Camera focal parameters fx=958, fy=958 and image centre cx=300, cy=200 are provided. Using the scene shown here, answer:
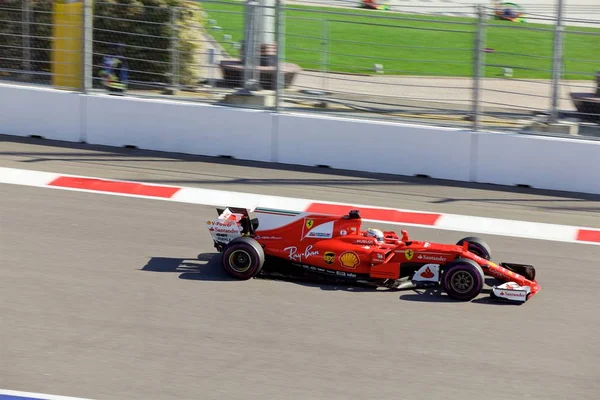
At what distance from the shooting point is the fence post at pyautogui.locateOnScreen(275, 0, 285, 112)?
12.7 metres

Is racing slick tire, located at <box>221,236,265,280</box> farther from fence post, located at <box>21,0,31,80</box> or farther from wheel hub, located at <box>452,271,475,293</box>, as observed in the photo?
fence post, located at <box>21,0,31,80</box>

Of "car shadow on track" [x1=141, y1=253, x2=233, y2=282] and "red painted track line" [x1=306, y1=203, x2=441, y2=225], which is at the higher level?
"red painted track line" [x1=306, y1=203, x2=441, y2=225]

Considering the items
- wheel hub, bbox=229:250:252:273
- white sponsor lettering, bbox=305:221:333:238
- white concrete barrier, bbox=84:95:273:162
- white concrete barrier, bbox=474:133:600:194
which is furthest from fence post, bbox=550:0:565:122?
wheel hub, bbox=229:250:252:273

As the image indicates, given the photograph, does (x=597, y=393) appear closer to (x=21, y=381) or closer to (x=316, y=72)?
(x=21, y=381)

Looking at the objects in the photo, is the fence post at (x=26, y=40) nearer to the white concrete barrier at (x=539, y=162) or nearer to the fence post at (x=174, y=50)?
the fence post at (x=174, y=50)

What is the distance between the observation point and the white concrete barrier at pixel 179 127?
43.0 feet

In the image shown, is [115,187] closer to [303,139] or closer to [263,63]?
[303,139]

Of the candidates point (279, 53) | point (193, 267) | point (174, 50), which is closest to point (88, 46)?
point (174, 50)

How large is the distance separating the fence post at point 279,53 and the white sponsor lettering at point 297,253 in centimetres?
483

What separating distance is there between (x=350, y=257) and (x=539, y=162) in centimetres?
491

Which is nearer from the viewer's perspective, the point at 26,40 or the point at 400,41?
the point at 26,40

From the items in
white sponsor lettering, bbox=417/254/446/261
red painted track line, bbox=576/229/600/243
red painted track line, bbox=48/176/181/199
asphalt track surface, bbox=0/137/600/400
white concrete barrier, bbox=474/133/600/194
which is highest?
white concrete barrier, bbox=474/133/600/194

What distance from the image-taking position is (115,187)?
11539 millimetres

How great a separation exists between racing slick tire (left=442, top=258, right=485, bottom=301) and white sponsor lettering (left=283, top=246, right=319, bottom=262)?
117 centimetres
